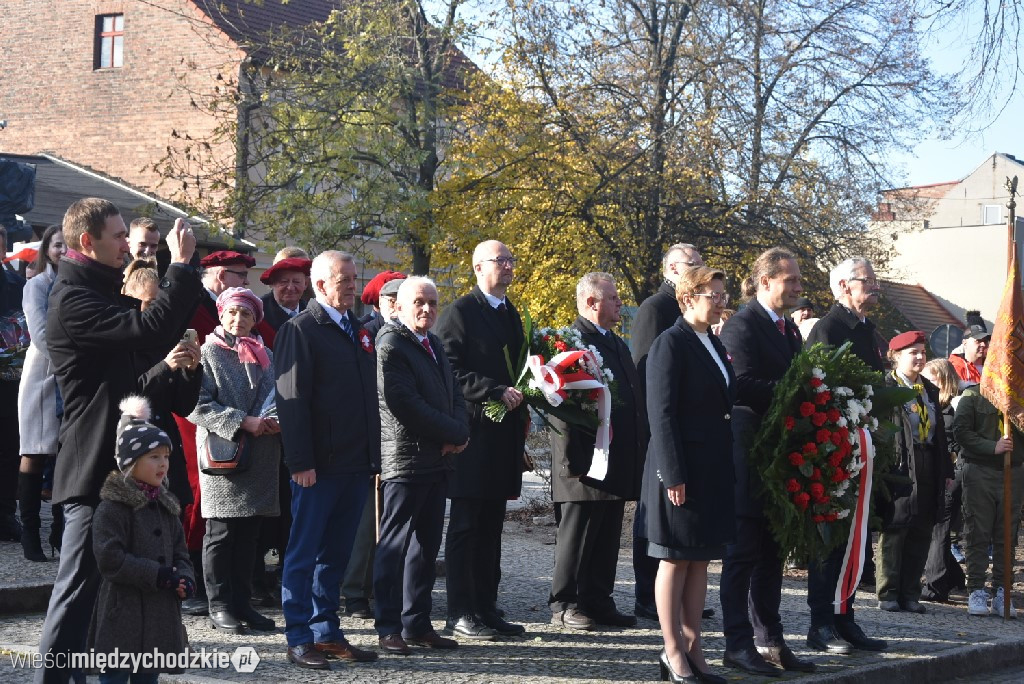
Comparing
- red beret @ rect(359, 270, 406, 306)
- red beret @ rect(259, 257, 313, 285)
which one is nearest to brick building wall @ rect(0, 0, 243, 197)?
red beret @ rect(359, 270, 406, 306)

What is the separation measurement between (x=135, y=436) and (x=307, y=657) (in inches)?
72.0

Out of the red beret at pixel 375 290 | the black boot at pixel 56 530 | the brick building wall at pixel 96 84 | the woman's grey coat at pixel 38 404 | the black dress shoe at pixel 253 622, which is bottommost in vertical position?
the black dress shoe at pixel 253 622

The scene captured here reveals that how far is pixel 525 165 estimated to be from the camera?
63.3 ft

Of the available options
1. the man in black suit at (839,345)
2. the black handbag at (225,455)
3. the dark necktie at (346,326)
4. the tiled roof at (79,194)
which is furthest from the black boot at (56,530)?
the tiled roof at (79,194)

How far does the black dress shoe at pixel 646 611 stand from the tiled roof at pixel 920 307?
146 ft

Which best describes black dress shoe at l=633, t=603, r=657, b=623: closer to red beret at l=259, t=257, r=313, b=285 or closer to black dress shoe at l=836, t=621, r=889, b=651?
black dress shoe at l=836, t=621, r=889, b=651

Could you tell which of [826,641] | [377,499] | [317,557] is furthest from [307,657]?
[826,641]

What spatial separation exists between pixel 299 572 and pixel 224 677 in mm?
715

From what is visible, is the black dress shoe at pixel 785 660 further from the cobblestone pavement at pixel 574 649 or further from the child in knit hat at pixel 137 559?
the child in knit hat at pixel 137 559

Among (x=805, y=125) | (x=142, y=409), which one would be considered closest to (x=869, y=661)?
(x=142, y=409)

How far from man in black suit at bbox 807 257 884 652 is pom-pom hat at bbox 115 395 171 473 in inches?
161

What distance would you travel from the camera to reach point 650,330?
29.3 ft

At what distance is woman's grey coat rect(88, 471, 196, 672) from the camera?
5188 mm

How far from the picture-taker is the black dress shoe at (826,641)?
303 inches
